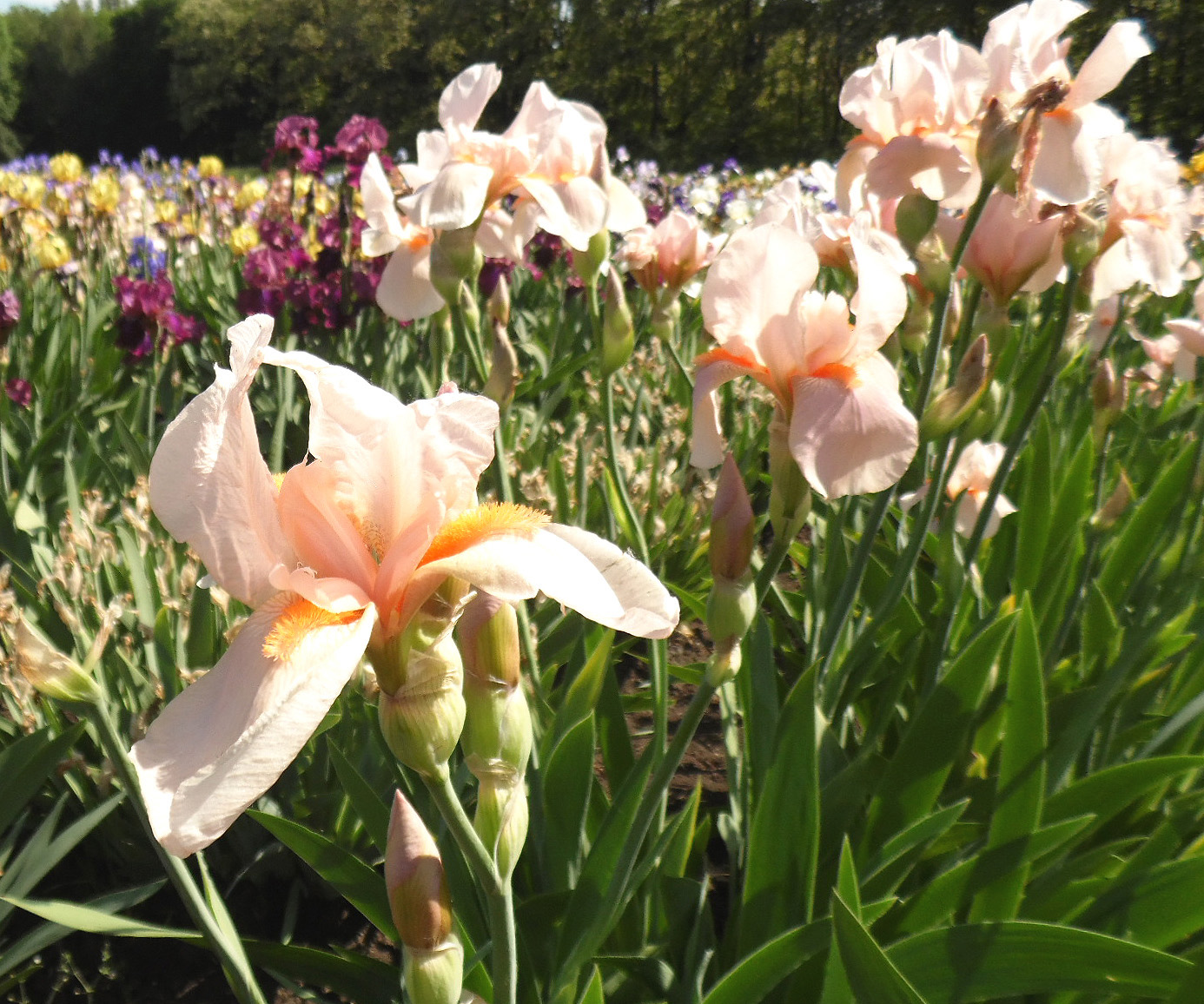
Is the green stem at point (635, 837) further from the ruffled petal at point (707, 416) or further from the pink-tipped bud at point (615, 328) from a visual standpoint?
the pink-tipped bud at point (615, 328)

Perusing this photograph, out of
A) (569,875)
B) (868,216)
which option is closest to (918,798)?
(569,875)

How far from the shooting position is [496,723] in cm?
70

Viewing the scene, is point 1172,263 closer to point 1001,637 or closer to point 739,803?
point 1001,637

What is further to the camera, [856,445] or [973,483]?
[973,483]

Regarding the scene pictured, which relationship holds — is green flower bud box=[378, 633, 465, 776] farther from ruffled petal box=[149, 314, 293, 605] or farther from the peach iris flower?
the peach iris flower

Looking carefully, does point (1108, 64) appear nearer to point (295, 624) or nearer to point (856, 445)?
point (856, 445)

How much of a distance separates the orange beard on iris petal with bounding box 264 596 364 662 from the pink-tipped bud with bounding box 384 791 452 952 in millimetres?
139

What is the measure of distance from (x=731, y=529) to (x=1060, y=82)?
31.9 inches

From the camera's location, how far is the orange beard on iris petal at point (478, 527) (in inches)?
24.2

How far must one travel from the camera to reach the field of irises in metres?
0.61

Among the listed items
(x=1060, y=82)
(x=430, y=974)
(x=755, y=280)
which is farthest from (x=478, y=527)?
(x=1060, y=82)

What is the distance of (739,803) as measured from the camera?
1.38 m

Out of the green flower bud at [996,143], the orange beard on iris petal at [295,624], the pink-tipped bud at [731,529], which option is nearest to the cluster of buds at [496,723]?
the orange beard on iris petal at [295,624]

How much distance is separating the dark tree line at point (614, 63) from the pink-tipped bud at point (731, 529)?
1657 cm
